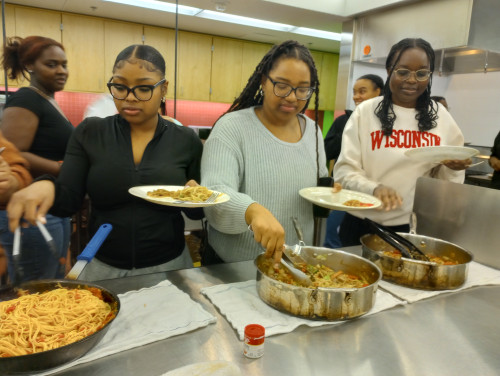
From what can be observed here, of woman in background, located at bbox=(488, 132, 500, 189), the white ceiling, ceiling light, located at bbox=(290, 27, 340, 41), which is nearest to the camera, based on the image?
woman in background, located at bbox=(488, 132, 500, 189)

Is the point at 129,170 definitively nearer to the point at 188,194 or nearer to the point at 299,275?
the point at 188,194

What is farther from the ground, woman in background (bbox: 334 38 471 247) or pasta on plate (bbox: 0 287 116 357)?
woman in background (bbox: 334 38 471 247)


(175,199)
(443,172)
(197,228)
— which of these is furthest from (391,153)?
(197,228)

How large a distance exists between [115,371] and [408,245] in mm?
1137

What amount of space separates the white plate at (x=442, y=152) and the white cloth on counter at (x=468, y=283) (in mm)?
485

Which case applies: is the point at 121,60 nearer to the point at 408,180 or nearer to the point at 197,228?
the point at 408,180

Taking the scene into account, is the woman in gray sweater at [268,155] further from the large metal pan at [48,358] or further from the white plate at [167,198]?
the large metal pan at [48,358]

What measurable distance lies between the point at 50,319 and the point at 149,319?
255 millimetres

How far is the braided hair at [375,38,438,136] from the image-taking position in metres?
1.99

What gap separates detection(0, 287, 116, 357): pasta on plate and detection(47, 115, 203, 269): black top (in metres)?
0.47

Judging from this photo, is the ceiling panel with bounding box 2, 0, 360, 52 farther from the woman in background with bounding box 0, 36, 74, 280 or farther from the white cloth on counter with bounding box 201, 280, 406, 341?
the white cloth on counter with bounding box 201, 280, 406, 341

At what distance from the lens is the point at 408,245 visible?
153cm

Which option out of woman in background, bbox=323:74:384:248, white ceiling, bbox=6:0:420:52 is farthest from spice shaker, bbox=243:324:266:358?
white ceiling, bbox=6:0:420:52

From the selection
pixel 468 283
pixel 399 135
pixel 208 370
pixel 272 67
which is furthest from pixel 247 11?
pixel 208 370
